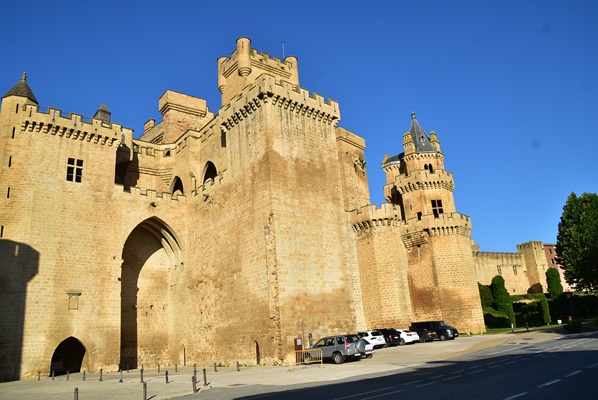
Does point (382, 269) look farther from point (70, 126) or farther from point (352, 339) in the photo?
point (70, 126)

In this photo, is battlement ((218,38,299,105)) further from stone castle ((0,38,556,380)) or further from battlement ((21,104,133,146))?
battlement ((21,104,133,146))

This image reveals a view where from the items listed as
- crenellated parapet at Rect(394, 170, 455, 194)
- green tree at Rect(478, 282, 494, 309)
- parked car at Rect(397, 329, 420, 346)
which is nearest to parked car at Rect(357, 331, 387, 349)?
parked car at Rect(397, 329, 420, 346)

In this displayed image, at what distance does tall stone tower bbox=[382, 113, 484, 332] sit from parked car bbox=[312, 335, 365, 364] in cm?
1515

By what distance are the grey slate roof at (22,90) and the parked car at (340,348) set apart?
21372mm

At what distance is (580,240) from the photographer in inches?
1603

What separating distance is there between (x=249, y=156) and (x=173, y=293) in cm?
1122

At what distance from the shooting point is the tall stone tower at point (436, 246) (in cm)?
3222

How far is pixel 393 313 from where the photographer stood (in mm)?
29828

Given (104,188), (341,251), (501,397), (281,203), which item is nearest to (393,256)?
(341,251)

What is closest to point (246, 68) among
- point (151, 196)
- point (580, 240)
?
point (151, 196)

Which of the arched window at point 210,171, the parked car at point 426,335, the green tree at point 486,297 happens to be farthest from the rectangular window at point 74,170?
the green tree at point 486,297

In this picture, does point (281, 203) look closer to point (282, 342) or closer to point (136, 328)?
point (282, 342)

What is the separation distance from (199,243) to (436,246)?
1771 centimetres

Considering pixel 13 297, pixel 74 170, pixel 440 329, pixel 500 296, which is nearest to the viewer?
pixel 13 297
